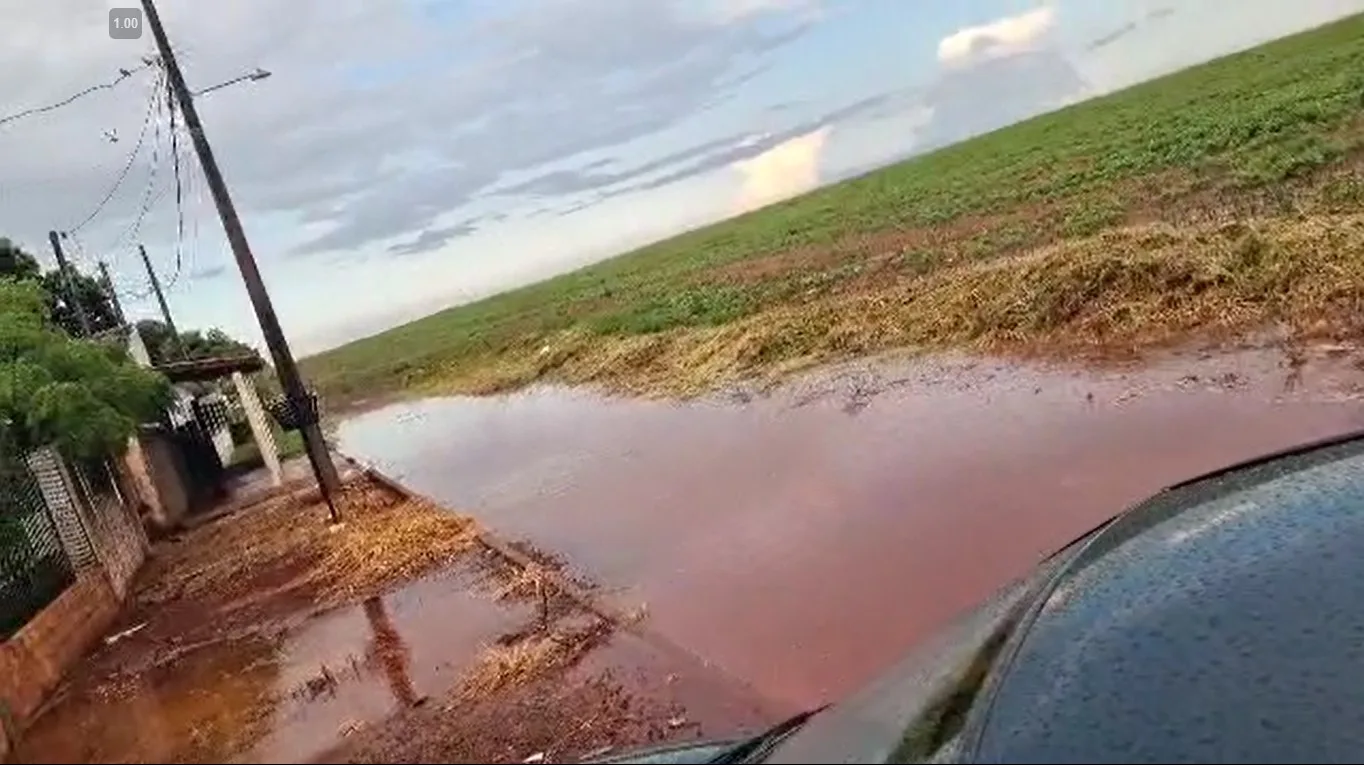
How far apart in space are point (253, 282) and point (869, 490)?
856 centimetres

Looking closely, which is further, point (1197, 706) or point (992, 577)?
point (992, 577)

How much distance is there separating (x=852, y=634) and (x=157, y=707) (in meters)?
4.62

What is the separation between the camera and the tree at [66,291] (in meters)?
23.2

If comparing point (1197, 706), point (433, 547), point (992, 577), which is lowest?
point (992, 577)

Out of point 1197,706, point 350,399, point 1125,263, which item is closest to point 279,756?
point 1197,706

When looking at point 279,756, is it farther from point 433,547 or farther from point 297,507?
point 297,507

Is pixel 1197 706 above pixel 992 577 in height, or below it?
above

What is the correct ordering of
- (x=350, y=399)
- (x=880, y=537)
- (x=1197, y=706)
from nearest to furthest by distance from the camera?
1. (x=1197, y=706)
2. (x=880, y=537)
3. (x=350, y=399)

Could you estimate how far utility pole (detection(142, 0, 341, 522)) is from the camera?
12992mm

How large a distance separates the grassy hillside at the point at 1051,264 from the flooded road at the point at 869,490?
143 centimetres

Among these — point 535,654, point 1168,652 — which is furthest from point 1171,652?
point 535,654

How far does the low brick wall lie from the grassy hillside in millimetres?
9075

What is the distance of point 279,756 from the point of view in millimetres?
1580

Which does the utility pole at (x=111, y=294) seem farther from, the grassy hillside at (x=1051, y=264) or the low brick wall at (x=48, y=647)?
the low brick wall at (x=48, y=647)
